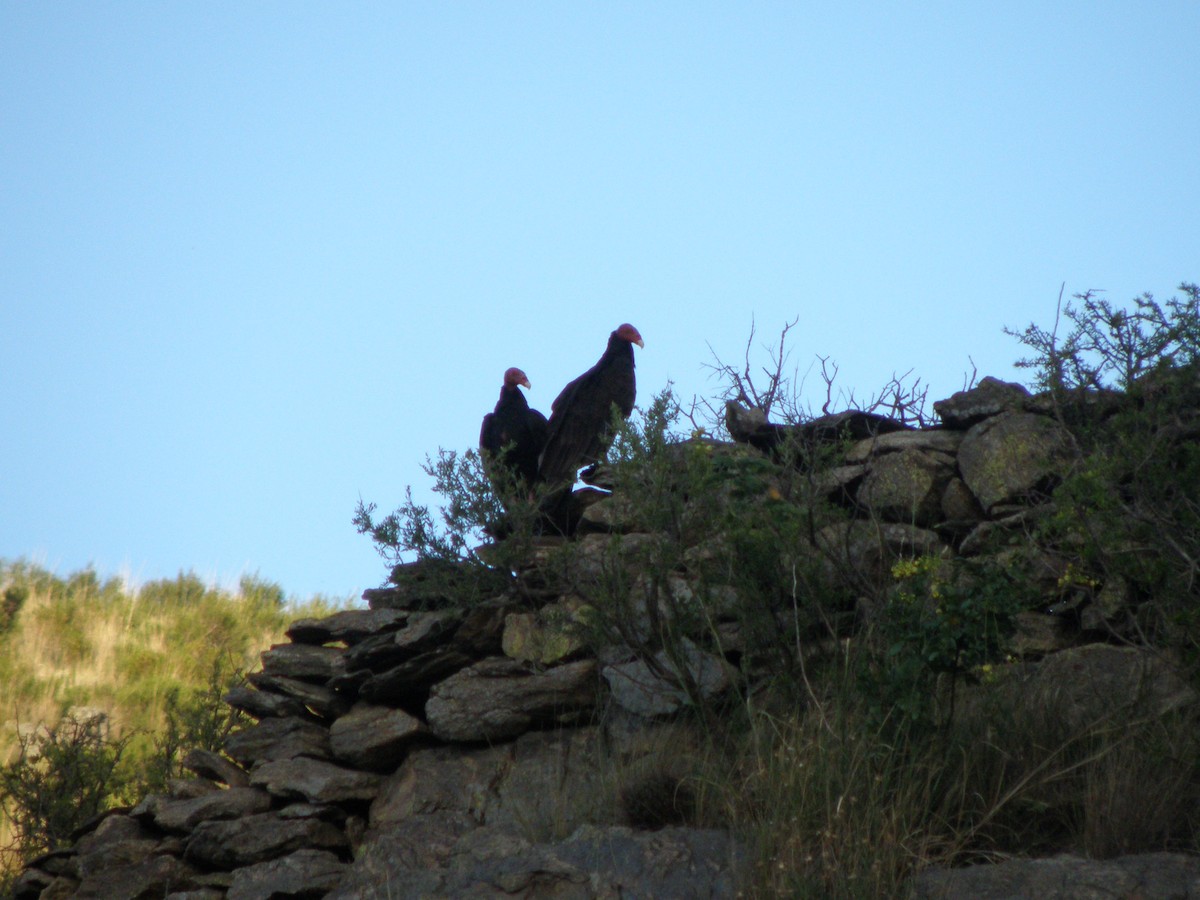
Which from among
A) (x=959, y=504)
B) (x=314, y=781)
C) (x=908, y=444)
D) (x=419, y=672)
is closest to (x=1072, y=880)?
(x=959, y=504)

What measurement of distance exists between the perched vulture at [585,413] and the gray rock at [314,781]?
259cm

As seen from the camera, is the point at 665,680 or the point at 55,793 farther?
the point at 55,793

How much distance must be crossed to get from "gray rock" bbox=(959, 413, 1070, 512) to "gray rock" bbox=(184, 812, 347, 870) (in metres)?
3.91

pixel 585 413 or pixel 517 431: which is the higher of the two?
pixel 517 431

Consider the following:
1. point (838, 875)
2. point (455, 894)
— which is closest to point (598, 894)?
point (455, 894)

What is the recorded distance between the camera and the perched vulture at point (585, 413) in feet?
27.3

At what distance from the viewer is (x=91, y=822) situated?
661 cm

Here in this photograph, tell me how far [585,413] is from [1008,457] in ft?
10.2

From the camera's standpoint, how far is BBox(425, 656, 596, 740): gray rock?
6.23 m

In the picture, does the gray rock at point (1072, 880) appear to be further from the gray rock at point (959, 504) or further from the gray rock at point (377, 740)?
the gray rock at point (377, 740)

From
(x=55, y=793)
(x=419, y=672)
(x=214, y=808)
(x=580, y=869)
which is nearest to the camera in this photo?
(x=580, y=869)

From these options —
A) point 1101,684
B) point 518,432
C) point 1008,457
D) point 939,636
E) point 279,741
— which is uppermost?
point 518,432

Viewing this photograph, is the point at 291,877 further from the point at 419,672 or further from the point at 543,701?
the point at 543,701

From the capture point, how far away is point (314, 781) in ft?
20.2
